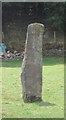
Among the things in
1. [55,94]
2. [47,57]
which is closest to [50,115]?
[55,94]

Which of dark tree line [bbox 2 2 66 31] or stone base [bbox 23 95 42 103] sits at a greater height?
dark tree line [bbox 2 2 66 31]

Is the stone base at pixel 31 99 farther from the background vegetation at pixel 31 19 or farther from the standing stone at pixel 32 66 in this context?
the background vegetation at pixel 31 19

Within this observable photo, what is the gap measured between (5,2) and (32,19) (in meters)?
3.47

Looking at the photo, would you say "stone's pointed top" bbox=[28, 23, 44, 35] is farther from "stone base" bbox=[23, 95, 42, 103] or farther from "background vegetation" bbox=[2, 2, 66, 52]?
"background vegetation" bbox=[2, 2, 66, 52]

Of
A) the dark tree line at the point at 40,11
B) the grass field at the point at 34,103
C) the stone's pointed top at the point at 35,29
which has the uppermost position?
the stone's pointed top at the point at 35,29

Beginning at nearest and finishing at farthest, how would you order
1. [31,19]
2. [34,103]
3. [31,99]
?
[34,103], [31,99], [31,19]

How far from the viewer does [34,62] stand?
10461mm

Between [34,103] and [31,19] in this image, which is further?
[31,19]

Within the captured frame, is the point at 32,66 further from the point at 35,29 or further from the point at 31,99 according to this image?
the point at 35,29

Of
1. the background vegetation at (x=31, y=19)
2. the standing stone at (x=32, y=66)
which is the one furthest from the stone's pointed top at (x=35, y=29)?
the background vegetation at (x=31, y=19)

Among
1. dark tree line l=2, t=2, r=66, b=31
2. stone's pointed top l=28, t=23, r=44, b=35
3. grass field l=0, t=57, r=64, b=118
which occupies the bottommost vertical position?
grass field l=0, t=57, r=64, b=118

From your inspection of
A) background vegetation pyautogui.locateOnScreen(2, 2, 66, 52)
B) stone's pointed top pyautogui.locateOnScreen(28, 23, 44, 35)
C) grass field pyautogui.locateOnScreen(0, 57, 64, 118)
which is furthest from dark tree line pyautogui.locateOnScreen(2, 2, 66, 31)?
stone's pointed top pyautogui.locateOnScreen(28, 23, 44, 35)

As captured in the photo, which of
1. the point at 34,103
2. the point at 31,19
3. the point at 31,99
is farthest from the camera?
the point at 31,19

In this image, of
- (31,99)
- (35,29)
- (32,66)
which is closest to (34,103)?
(31,99)
